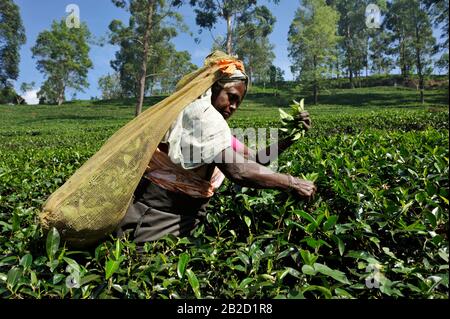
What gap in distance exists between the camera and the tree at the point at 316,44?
3409 centimetres

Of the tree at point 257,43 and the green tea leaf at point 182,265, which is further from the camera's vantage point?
the tree at point 257,43

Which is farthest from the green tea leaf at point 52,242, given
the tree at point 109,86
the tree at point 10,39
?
the tree at point 109,86

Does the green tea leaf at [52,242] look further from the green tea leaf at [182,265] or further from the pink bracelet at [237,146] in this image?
the pink bracelet at [237,146]

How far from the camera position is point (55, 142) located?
411 inches

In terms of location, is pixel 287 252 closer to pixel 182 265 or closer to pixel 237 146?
pixel 182 265

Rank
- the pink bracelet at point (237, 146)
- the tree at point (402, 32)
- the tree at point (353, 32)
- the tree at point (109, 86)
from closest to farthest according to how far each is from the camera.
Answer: the pink bracelet at point (237, 146)
the tree at point (402, 32)
the tree at point (353, 32)
the tree at point (109, 86)

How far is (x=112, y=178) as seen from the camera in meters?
1.81

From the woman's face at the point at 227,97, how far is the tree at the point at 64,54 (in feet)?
146

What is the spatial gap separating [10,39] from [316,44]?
116 feet

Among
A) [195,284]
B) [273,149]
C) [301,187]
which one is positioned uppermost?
[273,149]

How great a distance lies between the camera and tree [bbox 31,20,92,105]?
4461 cm

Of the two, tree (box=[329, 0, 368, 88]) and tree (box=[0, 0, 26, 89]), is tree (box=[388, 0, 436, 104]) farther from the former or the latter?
tree (box=[0, 0, 26, 89])

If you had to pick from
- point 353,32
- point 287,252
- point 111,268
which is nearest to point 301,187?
point 287,252

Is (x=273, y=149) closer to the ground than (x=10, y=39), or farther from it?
closer to the ground
